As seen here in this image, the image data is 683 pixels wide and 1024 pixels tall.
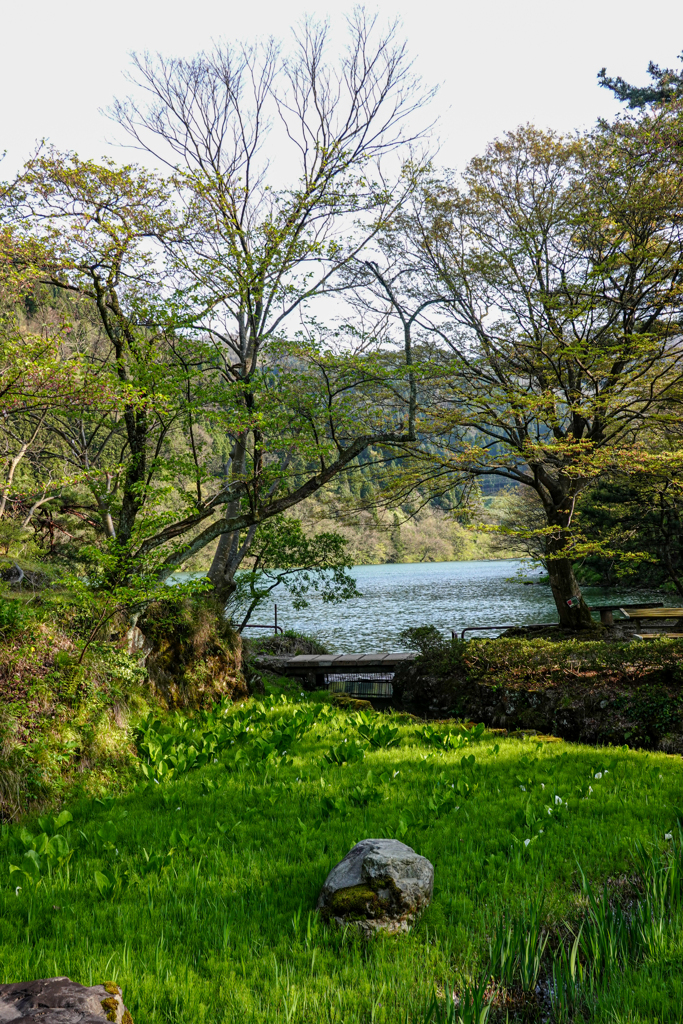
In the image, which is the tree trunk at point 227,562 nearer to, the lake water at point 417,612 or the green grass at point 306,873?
the green grass at point 306,873

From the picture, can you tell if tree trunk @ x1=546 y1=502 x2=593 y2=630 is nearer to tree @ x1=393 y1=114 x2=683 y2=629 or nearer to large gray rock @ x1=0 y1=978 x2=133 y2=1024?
tree @ x1=393 y1=114 x2=683 y2=629

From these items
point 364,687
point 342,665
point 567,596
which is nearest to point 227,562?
point 342,665

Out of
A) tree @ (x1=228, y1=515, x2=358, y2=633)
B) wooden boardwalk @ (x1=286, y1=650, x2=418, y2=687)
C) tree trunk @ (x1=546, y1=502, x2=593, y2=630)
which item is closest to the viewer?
tree @ (x1=228, y1=515, x2=358, y2=633)

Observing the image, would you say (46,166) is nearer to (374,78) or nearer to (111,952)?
(374,78)

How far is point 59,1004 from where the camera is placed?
2.03 meters

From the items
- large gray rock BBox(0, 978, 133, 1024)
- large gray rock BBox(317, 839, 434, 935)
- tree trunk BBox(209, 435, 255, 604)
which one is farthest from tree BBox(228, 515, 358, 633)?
large gray rock BBox(0, 978, 133, 1024)

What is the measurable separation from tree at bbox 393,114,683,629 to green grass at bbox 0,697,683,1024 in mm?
6895

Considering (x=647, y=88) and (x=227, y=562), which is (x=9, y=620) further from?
(x=647, y=88)

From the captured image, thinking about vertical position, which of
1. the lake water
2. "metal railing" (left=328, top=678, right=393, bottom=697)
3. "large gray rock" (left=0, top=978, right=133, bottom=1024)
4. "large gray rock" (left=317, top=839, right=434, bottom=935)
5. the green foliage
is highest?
the green foliage

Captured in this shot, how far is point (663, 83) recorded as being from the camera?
13.7 meters

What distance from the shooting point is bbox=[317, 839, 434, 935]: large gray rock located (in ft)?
10.8

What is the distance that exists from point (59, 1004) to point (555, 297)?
41.2ft

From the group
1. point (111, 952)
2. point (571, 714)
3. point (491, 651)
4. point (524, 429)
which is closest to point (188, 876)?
point (111, 952)

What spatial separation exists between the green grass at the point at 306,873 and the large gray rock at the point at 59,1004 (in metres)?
0.56
